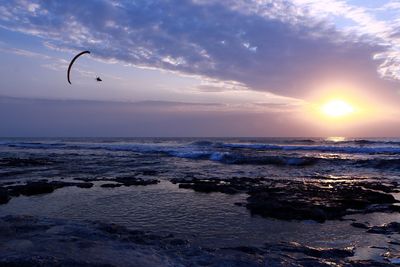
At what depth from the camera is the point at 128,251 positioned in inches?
322

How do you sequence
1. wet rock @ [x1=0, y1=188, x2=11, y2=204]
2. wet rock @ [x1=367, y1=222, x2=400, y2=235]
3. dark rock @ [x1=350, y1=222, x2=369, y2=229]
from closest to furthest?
wet rock @ [x1=367, y1=222, x2=400, y2=235], dark rock @ [x1=350, y1=222, x2=369, y2=229], wet rock @ [x1=0, y1=188, x2=11, y2=204]

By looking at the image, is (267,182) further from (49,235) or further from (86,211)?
(49,235)

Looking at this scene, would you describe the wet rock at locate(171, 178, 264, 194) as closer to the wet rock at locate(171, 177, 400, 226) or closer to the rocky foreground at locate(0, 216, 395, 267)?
the wet rock at locate(171, 177, 400, 226)

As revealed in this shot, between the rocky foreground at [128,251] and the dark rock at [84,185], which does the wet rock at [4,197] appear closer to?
the dark rock at [84,185]

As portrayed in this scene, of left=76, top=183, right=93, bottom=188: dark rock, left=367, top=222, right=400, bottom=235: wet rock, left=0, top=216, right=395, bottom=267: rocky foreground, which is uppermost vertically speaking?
left=367, top=222, right=400, bottom=235: wet rock

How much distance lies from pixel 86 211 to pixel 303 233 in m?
7.32

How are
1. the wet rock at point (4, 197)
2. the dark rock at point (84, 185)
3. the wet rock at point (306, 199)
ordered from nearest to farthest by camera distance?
the wet rock at point (306, 199) < the wet rock at point (4, 197) < the dark rock at point (84, 185)

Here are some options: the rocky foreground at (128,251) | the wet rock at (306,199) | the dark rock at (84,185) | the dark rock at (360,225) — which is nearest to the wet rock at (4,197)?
the dark rock at (84,185)

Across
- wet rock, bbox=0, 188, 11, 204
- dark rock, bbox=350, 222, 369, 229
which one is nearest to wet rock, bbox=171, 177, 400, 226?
dark rock, bbox=350, 222, 369, 229

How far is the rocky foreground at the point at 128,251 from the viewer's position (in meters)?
7.46

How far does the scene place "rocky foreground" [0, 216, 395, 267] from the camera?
24.5ft

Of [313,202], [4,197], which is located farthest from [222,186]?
[4,197]

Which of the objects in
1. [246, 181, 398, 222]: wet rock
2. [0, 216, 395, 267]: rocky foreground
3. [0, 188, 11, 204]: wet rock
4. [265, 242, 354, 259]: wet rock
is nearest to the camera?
[0, 216, 395, 267]: rocky foreground

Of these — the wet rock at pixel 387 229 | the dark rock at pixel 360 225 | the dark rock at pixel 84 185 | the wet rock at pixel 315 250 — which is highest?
the wet rock at pixel 387 229
